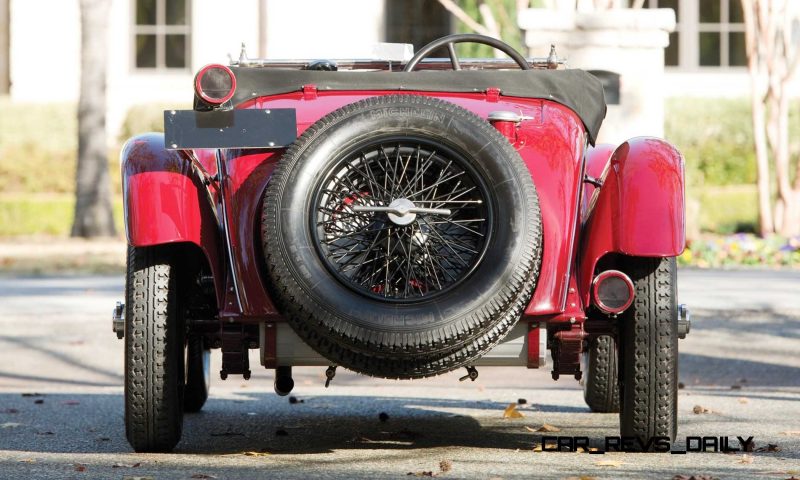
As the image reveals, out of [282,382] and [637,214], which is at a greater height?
[637,214]

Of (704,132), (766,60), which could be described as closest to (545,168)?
(766,60)

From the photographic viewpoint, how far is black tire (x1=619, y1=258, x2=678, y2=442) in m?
5.55

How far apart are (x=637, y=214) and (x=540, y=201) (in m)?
0.37

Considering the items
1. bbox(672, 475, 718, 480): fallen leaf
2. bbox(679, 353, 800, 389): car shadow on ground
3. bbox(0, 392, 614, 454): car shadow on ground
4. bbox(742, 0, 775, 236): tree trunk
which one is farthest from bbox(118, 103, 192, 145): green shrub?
bbox(672, 475, 718, 480): fallen leaf

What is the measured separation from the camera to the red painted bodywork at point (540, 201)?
17.7ft

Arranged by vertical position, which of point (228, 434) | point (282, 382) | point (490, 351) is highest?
point (490, 351)

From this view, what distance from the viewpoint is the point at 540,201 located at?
545 cm

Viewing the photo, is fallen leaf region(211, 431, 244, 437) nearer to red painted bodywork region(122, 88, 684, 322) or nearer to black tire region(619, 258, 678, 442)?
red painted bodywork region(122, 88, 684, 322)

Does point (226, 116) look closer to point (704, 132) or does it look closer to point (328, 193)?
point (328, 193)

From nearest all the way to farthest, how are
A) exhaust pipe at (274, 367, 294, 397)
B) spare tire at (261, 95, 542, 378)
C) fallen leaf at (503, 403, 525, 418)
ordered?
spare tire at (261, 95, 542, 378)
exhaust pipe at (274, 367, 294, 397)
fallen leaf at (503, 403, 525, 418)

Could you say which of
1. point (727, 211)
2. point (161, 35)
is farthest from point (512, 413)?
point (161, 35)

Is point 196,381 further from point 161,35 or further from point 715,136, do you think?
point 161,35

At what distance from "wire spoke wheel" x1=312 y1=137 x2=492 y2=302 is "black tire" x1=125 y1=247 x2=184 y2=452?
74cm

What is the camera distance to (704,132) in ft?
72.3
